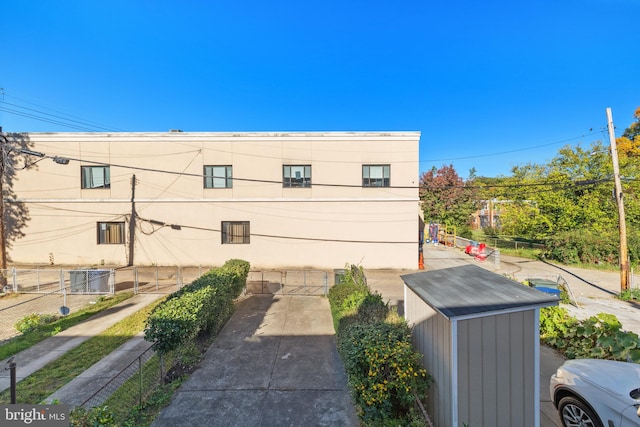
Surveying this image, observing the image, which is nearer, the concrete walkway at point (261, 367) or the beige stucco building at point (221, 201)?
the concrete walkway at point (261, 367)

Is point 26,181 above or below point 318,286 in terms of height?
above

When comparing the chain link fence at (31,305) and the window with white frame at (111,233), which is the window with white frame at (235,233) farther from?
the chain link fence at (31,305)

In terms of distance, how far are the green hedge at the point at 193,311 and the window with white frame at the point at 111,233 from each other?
36.6 ft

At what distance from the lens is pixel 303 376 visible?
5.46 metres

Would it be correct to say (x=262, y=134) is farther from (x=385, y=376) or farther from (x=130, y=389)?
(x=385, y=376)

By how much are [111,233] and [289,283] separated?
1217 cm

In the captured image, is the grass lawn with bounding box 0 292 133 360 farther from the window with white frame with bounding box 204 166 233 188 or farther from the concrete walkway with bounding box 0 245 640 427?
the window with white frame with bounding box 204 166 233 188

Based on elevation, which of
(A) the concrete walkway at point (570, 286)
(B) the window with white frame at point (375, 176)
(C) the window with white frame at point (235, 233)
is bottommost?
(A) the concrete walkway at point (570, 286)

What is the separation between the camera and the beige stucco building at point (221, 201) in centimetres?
1580

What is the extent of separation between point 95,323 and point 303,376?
24.0 feet

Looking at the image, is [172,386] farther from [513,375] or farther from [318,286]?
[318,286]

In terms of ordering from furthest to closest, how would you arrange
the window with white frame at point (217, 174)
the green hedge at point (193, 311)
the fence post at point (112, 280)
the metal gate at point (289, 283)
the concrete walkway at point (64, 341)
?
the window with white frame at point (217, 174) < the metal gate at point (289, 283) < the fence post at point (112, 280) < the concrete walkway at point (64, 341) < the green hedge at point (193, 311)

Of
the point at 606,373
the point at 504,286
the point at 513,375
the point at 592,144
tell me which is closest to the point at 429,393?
the point at 513,375

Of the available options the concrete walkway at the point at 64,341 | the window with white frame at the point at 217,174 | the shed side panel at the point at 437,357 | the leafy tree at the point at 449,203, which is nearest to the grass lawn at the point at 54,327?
the concrete walkway at the point at 64,341
